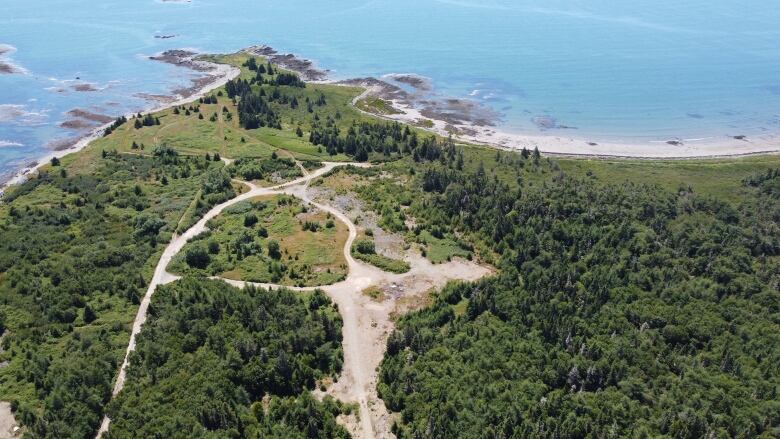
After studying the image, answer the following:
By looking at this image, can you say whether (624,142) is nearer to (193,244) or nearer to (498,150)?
(498,150)

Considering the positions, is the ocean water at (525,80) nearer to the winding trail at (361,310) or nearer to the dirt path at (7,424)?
the winding trail at (361,310)

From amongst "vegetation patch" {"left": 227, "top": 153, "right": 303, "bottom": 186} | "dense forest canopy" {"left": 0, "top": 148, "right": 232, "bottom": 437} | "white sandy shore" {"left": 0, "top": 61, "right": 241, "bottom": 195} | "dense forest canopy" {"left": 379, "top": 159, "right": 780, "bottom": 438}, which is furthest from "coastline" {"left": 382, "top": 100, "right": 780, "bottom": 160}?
"white sandy shore" {"left": 0, "top": 61, "right": 241, "bottom": 195}

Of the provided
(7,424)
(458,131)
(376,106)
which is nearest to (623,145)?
(458,131)

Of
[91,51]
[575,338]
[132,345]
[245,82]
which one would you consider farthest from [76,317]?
[91,51]

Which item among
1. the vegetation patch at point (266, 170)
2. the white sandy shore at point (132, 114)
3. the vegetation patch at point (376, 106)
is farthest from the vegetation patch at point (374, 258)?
the white sandy shore at point (132, 114)

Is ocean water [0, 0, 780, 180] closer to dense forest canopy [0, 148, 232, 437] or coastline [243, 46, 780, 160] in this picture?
coastline [243, 46, 780, 160]

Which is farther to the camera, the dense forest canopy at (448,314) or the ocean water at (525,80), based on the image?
the ocean water at (525,80)
